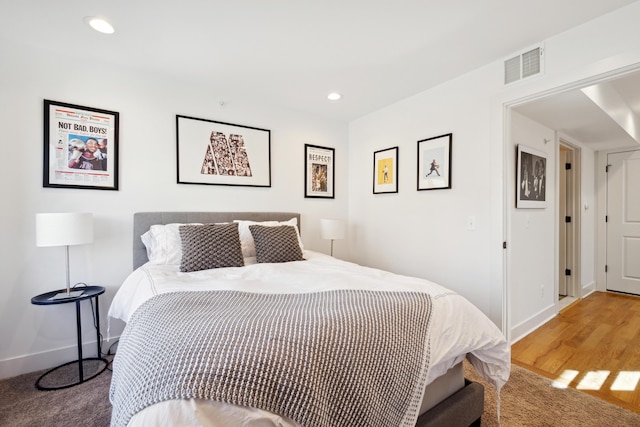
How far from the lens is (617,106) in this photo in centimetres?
305

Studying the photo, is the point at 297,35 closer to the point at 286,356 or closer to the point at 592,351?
the point at 286,356

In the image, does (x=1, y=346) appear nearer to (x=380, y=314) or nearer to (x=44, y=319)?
(x=44, y=319)

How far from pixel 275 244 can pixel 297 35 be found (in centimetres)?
166

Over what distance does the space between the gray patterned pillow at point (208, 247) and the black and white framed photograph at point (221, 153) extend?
0.74m

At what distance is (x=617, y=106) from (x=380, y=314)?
3803 mm

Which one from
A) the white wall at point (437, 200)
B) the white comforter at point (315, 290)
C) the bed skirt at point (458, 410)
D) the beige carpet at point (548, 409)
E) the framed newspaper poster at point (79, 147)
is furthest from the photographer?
the white wall at point (437, 200)

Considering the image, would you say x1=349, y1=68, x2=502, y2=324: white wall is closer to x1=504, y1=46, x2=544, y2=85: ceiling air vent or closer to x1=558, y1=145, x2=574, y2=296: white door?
x1=504, y1=46, x2=544, y2=85: ceiling air vent

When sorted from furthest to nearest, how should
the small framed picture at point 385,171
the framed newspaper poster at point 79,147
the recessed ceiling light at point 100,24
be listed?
the small framed picture at point 385,171, the framed newspaper poster at point 79,147, the recessed ceiling light at point 100,24

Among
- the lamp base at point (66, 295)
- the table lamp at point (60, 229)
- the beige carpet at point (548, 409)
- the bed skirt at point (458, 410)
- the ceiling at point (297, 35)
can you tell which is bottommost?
the beige carpet at point (548, 409)

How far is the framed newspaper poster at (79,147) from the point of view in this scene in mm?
2238

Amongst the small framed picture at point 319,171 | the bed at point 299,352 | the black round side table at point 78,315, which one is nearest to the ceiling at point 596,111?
the bed at point 299,352

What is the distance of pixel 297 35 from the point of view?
2.04 m

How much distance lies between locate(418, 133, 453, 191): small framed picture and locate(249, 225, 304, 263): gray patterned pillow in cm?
148

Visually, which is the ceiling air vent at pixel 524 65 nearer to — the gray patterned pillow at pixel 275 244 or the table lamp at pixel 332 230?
the table lamp at pixel 332 230
